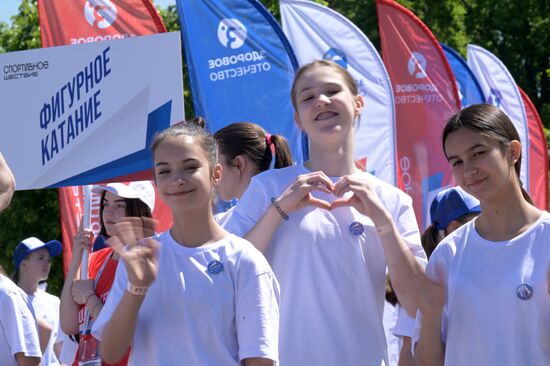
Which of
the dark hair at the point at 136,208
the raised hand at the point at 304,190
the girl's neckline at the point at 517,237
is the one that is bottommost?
the girl's neckline at the point at 517,237

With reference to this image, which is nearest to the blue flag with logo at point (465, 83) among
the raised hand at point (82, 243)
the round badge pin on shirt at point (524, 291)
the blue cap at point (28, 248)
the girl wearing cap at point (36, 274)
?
the blue cap at point (28, 248)

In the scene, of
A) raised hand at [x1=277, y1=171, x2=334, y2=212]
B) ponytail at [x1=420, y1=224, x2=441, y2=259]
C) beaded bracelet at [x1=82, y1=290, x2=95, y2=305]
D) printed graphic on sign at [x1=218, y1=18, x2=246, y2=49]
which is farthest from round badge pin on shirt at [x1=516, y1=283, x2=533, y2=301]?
printed graphic on sign at [x1=218, y1=18, x2=246, y2=49]

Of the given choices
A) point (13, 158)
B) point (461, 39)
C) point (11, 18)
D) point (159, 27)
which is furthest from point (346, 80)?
point (461, 39)

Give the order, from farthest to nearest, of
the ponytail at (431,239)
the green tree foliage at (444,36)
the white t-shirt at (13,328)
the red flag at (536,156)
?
the green tree foliage at (444,36) < the red flag at (536,156) < the ponytail at (431,239) < the white t-shirt at (13,328)

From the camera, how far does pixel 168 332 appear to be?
3.24 m

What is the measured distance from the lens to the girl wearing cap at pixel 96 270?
4.62m

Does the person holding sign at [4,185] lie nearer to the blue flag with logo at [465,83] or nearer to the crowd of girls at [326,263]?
the crowd of girls at [326,263]

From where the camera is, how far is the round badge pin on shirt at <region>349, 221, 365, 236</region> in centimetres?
383

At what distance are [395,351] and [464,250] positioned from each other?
2.53 meters

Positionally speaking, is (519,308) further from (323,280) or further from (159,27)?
(159,27)

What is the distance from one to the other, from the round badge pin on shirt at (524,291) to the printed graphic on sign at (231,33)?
6872 mm

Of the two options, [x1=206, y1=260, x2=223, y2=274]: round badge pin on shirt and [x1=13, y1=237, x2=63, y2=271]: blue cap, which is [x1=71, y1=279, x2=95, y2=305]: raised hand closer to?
[x1=206, y1=260, x2=223, y2=274]: round badge pin on shirt

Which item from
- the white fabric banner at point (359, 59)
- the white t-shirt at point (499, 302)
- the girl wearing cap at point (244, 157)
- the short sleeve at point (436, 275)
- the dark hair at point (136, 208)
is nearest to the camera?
the white t-shirt at point (499, 302)

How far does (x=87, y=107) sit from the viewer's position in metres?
5.39
